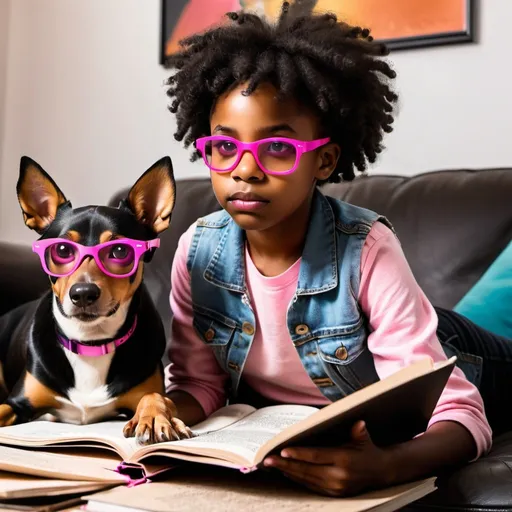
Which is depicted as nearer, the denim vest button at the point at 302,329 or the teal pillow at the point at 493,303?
the denim vest button at the point at 302,329

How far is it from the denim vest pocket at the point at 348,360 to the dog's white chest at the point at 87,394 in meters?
0.35

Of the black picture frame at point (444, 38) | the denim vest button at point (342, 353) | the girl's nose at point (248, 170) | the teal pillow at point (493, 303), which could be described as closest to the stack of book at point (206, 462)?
the denim vest button at point (342, 353)

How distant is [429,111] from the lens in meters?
2.21

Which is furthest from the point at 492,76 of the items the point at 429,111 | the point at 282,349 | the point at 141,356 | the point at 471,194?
the point at 141,356

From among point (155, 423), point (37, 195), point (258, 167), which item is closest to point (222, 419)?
point (155, 423)

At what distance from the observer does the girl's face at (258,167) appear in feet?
3.66

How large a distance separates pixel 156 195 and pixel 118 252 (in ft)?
0.51

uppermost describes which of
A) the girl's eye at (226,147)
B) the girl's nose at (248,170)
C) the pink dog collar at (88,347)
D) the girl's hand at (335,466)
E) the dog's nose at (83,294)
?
the girl's eye at (226,147)

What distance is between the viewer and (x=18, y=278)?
171cm

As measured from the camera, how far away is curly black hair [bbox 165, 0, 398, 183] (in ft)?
3.76

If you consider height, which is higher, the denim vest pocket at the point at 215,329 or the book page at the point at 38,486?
the denim vest pocket at the point at 215,329

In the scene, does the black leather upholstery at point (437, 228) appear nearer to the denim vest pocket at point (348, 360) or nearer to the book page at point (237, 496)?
the denim vest pocket at point (348, 360)

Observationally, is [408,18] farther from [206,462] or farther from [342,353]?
[206,462]

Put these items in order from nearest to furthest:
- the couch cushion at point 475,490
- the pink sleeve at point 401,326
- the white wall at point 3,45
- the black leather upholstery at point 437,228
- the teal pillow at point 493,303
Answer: the couch cushion at point 475,490 < the pink sleeve at point 401,326 < the teal pillow at point 493,303 < the black leather upholstery at point 437,228 < the white wall at point 3,45
